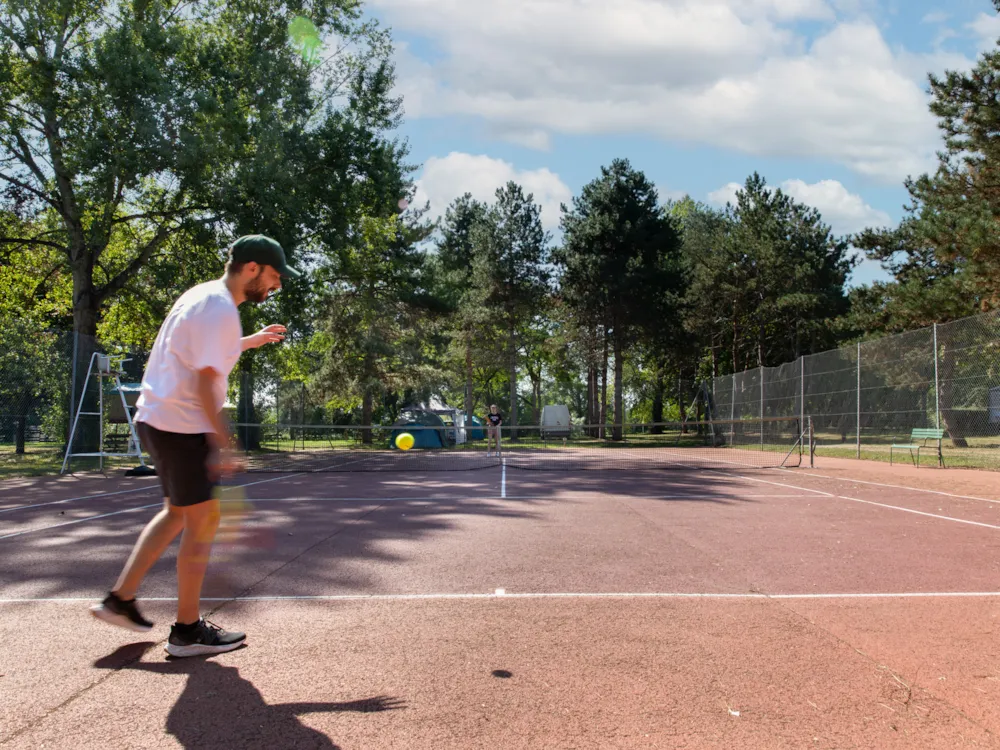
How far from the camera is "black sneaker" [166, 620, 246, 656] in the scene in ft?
12.2

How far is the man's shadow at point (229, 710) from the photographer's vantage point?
2.80m

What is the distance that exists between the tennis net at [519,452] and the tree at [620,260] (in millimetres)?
5817

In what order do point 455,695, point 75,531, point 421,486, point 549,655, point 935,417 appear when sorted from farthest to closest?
point 935,417 → point 421,486 → point 75,531 → point 549,655 → point 455,695

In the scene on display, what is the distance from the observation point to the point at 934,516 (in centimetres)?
941

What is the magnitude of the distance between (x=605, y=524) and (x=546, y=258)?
128ft

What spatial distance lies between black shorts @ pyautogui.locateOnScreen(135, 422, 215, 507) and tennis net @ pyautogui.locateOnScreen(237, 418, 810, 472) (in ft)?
46.2

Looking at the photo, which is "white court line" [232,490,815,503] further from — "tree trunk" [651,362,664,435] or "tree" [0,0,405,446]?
"tree trunk" [651,362,664,435]

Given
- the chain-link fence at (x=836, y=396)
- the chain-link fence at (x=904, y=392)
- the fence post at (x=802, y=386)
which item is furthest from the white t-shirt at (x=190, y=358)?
the fence post at (x=802, y=386)

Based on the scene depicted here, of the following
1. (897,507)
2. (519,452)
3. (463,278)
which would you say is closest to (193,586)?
(897,507)

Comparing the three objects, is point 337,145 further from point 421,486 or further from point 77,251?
point 421,486

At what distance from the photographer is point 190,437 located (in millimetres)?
3648

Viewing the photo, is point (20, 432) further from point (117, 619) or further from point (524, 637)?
point (524, 637)

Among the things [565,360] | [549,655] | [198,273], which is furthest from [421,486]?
[565,360]

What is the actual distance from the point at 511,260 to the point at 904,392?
27.8 metres
